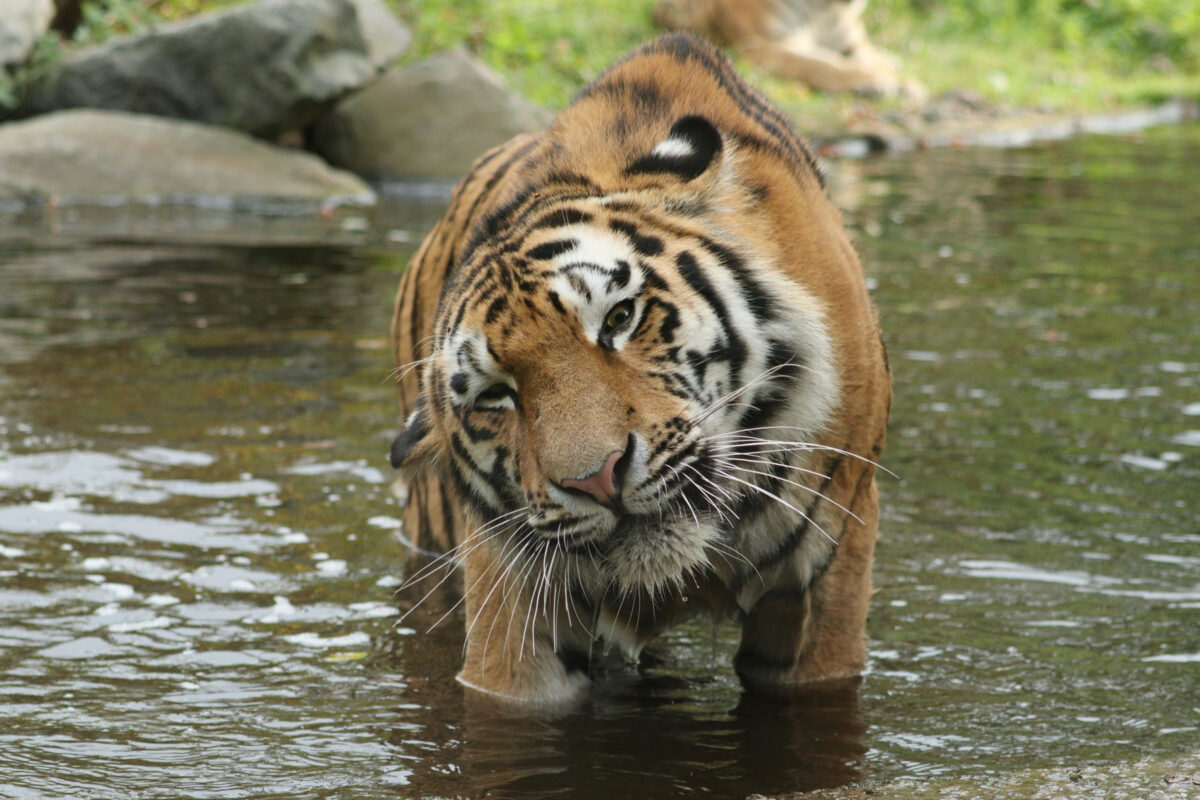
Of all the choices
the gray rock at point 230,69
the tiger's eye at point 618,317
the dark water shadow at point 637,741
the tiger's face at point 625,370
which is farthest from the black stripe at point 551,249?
the gray rock at point 230,69

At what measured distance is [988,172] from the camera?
14.4 meters

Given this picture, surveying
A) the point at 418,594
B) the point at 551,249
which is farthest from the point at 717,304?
the point at 418,594

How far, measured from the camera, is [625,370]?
2.68m

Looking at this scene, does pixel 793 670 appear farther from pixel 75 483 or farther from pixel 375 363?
pixel 375 363

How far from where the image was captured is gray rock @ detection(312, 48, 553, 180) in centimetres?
1266

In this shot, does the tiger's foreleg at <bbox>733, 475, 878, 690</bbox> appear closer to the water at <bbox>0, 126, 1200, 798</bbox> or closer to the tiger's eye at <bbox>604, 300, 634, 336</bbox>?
the water at <bbox>0, 126, 1200, 798</bbox>

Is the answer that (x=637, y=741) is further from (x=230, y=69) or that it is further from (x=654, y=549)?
(x=230, y=69)

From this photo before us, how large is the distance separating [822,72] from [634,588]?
16773 mm

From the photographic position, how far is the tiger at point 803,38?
61.5 ft

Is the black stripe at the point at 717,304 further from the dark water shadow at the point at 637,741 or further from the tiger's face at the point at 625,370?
the dark water shadow at the point at 637,741

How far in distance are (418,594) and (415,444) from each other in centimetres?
128

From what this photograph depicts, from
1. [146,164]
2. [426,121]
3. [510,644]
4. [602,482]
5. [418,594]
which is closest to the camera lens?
[602,482]

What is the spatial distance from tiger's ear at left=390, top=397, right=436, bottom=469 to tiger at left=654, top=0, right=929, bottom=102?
16.1 m

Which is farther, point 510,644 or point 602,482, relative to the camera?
point 510,644
